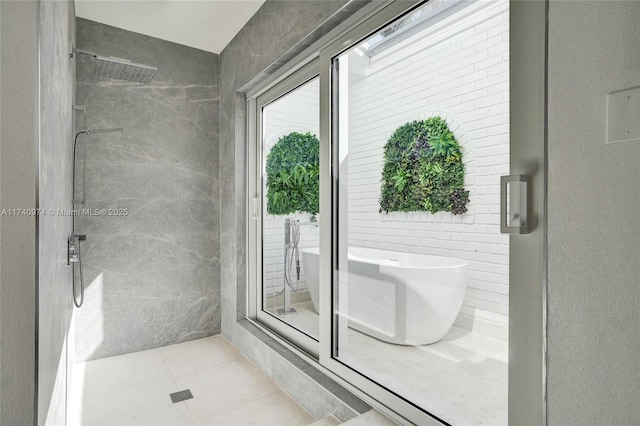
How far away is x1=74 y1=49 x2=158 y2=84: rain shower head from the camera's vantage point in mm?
2320

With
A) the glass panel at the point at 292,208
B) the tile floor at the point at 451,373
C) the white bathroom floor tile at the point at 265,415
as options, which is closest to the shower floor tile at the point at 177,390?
the white bathroom floor tile at the point at 265,415

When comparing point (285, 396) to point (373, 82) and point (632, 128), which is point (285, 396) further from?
point (632, 128)

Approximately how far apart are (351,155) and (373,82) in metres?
0.38

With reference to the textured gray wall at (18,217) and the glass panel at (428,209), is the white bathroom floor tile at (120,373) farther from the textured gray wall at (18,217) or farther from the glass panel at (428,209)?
the textured gray wall at (18,217)

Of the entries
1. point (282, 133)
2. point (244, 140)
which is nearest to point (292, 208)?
point (282, 133)

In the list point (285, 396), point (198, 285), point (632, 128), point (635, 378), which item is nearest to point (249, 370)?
point (285, 396)

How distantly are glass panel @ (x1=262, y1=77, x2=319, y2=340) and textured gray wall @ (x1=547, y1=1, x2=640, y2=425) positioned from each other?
4.78 ft

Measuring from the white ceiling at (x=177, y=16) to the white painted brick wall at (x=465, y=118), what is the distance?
1483 mm

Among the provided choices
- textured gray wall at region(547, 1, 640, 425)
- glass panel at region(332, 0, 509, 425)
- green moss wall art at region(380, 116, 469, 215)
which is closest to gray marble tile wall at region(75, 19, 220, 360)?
glass panel at region(332, 0, 509, 425)

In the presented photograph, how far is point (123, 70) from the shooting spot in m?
2.48

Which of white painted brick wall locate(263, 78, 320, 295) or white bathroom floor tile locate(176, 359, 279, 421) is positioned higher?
white painted brick wall locate(263, 78, 320, 295)

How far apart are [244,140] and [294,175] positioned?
2.56ft

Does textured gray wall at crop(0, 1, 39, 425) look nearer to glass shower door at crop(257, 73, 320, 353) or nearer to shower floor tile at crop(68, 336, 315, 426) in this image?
shower floor tile at crop(68, 336, 315, 426)

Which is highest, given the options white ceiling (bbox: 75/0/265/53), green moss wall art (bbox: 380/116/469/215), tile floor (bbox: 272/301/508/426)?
white ceiling (bbox: 75/0/265/53)
